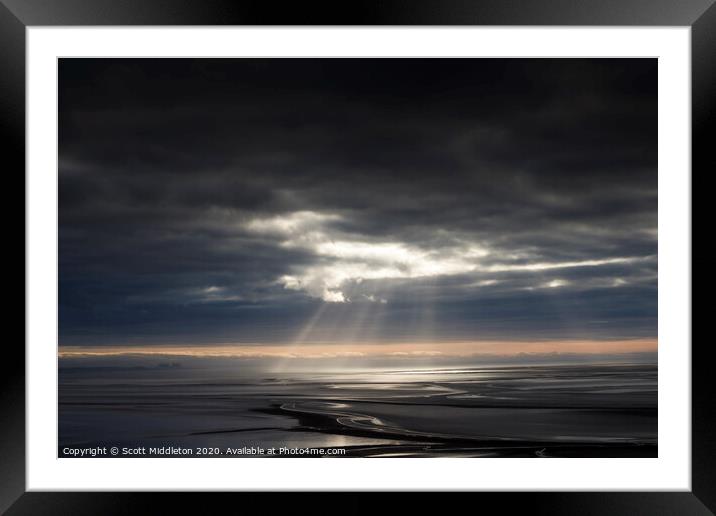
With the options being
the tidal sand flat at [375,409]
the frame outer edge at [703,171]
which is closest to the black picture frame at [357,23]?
the frame outer edge at [703,171]

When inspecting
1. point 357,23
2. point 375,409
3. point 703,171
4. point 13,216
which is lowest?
point 375,409

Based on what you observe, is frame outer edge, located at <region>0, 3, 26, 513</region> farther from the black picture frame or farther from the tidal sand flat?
the tidal sand flat

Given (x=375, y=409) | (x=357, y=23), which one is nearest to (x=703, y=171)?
(x=357, y=23)

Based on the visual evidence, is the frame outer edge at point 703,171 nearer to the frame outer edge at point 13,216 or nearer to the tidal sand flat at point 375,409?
the tidal sand flat at point 375,409

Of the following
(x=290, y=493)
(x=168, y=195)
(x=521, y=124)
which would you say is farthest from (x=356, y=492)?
(x=521, y=124)

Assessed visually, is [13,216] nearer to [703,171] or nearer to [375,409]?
[375,409]

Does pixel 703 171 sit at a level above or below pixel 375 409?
above

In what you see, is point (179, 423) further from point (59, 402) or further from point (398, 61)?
point (398, 61)
